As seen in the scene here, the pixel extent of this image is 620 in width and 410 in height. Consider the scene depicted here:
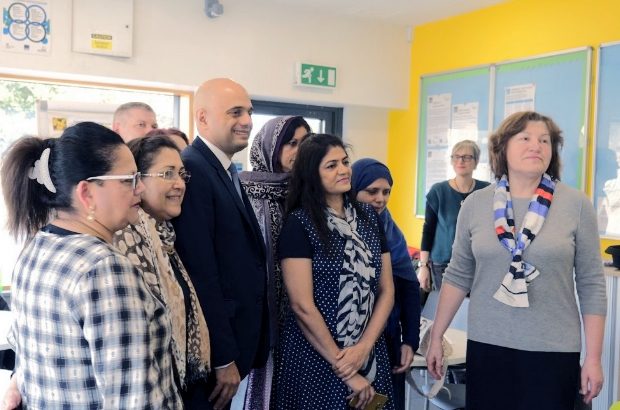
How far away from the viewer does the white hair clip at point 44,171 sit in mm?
1168

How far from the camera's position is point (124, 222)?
3.95 ft

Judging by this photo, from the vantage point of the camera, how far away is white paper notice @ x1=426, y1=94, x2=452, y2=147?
4.86 m

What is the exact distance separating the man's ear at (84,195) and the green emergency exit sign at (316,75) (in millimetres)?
3517

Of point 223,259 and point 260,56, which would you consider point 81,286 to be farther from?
point 260,56

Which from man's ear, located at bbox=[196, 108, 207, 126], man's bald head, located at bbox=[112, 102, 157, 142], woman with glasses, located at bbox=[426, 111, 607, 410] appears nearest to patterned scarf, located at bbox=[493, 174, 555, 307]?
woman with glasses, located at bbox=[426, 111, 607, 410]

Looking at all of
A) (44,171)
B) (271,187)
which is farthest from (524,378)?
(44,171)

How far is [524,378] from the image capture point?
186 cm

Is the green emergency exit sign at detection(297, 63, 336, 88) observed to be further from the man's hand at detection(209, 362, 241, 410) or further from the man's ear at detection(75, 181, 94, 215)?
the man's ear at detection(75, 181, 94, 215)

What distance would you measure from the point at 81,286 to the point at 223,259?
2.26 ft

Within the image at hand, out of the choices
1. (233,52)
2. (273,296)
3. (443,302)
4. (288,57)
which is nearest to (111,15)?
(233,52)

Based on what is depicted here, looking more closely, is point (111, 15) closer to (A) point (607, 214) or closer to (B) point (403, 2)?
(B) point (403, 2)

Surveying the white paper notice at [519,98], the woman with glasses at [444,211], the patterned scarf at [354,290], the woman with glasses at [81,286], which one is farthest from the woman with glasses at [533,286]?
the white paper notice at [519,98]

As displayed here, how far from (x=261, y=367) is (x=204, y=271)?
19.9 inches

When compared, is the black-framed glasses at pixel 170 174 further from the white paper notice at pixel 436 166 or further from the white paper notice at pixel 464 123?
the white paper notice at pixel 436 166
